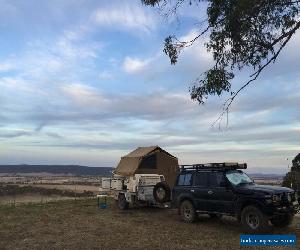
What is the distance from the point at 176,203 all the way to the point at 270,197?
4529 millimetres

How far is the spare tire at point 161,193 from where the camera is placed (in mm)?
20562

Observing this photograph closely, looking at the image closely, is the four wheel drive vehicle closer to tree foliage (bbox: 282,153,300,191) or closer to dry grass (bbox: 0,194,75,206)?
tree foliage (bbox: 282,153,300,191)

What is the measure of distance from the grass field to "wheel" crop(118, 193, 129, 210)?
123 cm

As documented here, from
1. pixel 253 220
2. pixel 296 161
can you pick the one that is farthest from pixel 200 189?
pixel 296 161

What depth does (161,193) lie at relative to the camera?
2080 cm

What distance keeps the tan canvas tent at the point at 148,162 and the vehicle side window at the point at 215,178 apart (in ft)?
27.9

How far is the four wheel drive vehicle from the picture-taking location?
46.1ft

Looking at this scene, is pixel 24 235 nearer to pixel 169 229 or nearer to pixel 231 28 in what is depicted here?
pixel 169 229

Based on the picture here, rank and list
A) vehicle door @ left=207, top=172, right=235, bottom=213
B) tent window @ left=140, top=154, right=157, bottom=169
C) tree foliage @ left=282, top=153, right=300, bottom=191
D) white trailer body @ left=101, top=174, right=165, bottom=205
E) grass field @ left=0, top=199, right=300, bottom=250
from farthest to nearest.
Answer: tree foliage @ left=282, top=153, right=300, bottom=191, tent window @ left=140, top=154, right=157, bottom=169, white trailer body @ left=101, top=174, right=165, bottom=205, vehicle door @ left=207, top=172, right=235, bottom=213, grass field @ left=0, top=199, right=300, bottom=250

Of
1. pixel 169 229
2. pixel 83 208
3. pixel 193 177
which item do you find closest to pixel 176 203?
pixel 193 177

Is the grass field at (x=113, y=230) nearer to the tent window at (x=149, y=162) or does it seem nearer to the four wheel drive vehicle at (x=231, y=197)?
the four wheel drive vehicle at (x=231, y=197)

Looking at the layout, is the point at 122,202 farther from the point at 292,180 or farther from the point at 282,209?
the point at 292,180

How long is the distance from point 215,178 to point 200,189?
0.72 m

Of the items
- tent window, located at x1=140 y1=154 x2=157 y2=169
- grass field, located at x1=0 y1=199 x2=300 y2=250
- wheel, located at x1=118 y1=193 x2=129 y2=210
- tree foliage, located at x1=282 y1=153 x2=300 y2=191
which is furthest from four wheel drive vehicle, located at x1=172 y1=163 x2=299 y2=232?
tree foliage, located at x1=282 y1=153 x2=300 y2=191
